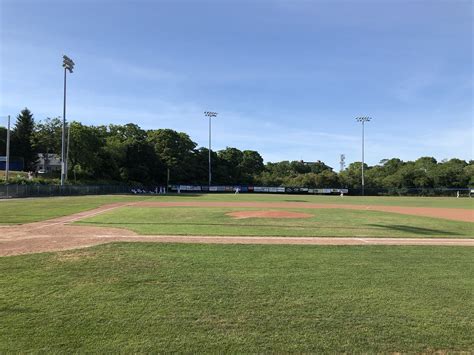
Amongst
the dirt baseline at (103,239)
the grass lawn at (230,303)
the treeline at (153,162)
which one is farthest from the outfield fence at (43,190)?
the grass lawn at (230,303)

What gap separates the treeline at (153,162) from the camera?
252ft

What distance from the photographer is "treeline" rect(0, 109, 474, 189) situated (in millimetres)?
76938

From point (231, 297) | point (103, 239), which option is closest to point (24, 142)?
point (103, 239)

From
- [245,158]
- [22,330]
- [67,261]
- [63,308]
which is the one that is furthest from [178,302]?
[245,158]

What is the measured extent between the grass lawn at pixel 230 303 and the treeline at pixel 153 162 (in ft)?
232

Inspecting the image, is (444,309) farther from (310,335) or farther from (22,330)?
(22,330)

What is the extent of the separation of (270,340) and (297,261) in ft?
15.7

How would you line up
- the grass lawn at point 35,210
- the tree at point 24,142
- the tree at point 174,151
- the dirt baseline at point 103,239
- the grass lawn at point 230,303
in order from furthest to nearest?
the tree at point 174,151
the tree at point 24,142
the grass lawn at point 35,210
the dirt baseline at point 103,239
the grass lawn at point 230,303

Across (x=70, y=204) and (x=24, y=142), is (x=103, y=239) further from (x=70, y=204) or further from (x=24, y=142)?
(x=24, y=142)

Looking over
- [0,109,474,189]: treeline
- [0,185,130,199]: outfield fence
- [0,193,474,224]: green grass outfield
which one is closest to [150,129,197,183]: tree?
[0,109,474,189]: treeline

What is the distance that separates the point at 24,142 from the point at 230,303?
102388 millimetres

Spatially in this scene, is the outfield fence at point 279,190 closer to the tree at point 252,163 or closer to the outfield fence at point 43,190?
the outfield fence at point 43,190

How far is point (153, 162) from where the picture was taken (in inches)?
3893

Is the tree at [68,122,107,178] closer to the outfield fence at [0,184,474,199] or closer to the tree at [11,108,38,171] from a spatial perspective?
the outfield fence at [0,184,474,199]
